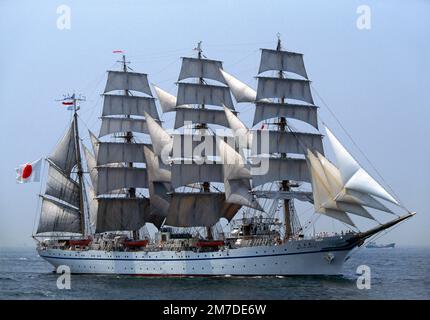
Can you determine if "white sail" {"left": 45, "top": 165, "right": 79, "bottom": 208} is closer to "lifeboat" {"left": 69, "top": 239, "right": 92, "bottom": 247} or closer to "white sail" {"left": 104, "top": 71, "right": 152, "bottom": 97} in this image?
"lifeboat" {"left": 69, "top": 239, "right": 92, "bottom": 247}

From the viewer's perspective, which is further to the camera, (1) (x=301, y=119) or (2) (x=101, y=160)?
(2) (x=101, y=160)

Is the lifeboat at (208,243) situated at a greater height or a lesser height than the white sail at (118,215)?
lesser

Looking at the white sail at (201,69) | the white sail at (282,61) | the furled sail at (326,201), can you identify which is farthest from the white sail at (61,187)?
the furled sail at (326,201)

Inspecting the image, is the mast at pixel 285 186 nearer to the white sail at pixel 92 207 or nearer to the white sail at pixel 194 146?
the white sail at pixel 194 146

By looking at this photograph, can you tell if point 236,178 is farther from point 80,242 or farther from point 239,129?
point 80,242

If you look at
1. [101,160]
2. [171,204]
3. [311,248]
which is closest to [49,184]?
[101,160]

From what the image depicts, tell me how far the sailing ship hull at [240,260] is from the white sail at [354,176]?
5.26 meters

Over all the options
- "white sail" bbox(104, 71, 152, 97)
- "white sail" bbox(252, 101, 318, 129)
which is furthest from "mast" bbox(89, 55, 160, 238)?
"white sail" bbox(252, 101, 318, 129)

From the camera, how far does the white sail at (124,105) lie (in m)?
58.3

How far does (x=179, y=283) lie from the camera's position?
153 ft
